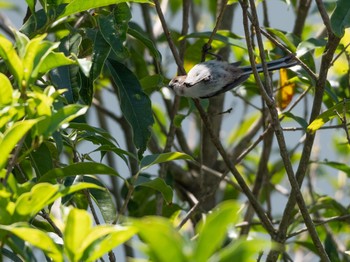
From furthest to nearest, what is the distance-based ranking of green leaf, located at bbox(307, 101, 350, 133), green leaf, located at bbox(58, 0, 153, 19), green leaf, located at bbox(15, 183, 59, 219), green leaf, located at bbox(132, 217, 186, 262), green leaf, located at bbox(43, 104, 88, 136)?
green leaf, located at bbox(307, 101, 350, 133) < green leaf, located at bbox(58, 0, 153, 19) < green leaf, located at bbox(43, 104, 88, 136) < green leaf, located at bbox(15, 183, 59, 219) < green leaf, located at bbox(132, 217, 186, 262)

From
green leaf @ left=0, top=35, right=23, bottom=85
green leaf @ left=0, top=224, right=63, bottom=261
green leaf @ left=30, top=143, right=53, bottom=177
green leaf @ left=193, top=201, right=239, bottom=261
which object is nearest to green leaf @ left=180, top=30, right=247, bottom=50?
green leaf @ left=30, top=143, right=53, bottom=177

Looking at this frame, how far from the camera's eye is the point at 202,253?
1254 millimetres

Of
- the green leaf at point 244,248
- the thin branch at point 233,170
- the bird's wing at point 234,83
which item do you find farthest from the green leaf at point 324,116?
the green leaf at point 244,248

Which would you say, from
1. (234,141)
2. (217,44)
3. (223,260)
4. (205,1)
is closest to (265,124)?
(217,44)

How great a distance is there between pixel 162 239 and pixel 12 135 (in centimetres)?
A: 60

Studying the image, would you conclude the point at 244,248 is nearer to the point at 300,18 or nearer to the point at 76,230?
the point at 76,230

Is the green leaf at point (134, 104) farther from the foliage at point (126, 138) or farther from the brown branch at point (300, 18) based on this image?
the brown branch at point (300, 18)

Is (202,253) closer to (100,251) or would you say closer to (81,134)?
(100,251)

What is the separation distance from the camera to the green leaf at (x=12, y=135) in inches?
65.5

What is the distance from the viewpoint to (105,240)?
5.04ft

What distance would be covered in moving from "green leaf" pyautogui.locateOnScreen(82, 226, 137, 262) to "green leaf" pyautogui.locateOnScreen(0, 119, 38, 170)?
0.92 feet

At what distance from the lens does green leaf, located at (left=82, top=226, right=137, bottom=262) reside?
1.49 metres

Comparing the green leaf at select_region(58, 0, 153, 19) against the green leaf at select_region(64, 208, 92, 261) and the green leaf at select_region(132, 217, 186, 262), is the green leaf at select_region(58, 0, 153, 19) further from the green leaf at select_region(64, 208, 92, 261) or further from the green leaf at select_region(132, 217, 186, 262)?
the green leaf at select_region(132, 217, 186, 262)

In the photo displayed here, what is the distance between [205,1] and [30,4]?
2.77 meters
